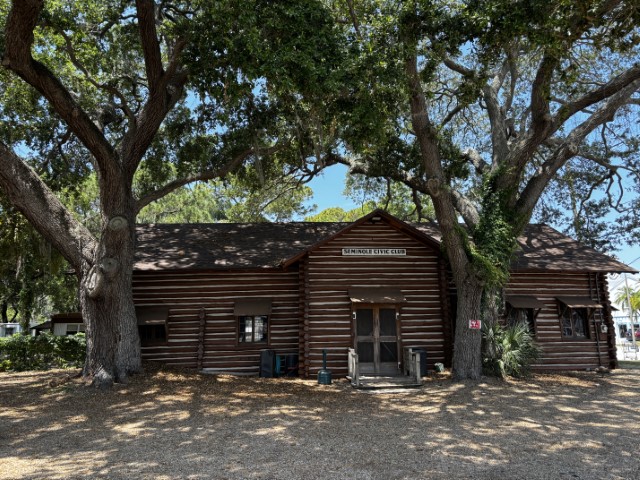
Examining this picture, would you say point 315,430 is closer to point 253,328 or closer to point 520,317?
point 253,328

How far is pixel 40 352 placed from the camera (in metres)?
15.9

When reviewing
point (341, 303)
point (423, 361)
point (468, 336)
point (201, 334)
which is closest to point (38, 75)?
point (201, 334)

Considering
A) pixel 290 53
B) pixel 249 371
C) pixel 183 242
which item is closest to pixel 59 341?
pixel 183 242

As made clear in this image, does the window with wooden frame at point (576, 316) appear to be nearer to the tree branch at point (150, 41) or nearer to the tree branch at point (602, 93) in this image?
the tree branch at point (602, 93)

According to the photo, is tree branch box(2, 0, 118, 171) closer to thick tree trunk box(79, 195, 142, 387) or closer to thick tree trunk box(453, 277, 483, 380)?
thick tree trunk box(79, 195, 142, 387)

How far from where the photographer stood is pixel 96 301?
37.6ft

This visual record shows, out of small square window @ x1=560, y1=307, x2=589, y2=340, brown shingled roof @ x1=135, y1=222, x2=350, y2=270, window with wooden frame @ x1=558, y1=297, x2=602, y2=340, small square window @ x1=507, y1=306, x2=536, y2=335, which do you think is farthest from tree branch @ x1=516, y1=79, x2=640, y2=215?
brown shingled roof @ x1=135, y1=222, x2=350, y2=270

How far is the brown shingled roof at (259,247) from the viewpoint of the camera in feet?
49.5

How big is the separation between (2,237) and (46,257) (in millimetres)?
1860

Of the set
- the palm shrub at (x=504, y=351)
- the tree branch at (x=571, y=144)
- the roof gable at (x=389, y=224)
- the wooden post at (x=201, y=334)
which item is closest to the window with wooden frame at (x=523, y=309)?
the palm shrub at (x=504, y=351)

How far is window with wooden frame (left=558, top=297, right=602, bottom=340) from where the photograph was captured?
51.1 feet

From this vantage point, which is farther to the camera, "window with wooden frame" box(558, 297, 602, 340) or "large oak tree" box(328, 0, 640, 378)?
"window with wooden frame" box(558, 297, 602, 340)

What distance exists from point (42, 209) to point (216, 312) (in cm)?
604

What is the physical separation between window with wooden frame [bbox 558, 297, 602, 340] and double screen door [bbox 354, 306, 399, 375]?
6275 millimetres
